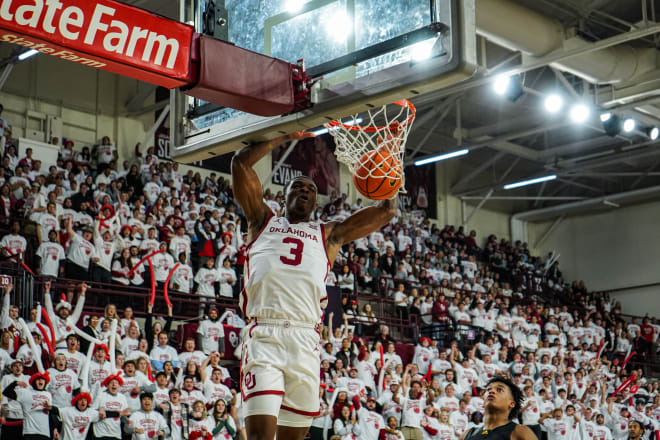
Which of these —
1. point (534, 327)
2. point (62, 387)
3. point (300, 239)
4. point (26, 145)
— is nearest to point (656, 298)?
point (534, 327)

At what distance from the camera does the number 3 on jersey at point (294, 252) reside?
192 inches

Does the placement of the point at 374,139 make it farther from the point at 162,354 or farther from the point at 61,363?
the point at 162,354

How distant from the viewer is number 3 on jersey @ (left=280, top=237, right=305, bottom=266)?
4.88 m

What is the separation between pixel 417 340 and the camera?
17453mm

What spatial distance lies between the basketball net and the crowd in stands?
19.1ft

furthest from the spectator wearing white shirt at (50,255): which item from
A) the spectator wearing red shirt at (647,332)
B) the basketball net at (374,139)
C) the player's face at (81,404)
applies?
the spectator wearing red shirt at (647,332)

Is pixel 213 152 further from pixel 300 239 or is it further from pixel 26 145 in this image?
pixel 26 145

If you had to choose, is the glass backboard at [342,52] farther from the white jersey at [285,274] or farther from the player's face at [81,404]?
the player's face at [81,404]

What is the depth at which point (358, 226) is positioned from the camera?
5.18 m

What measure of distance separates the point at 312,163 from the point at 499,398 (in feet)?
55.3

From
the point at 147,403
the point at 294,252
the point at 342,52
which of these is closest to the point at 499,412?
the point at 294,252

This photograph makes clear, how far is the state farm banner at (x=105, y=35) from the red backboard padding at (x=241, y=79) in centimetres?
11

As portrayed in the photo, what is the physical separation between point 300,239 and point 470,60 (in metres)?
1.48

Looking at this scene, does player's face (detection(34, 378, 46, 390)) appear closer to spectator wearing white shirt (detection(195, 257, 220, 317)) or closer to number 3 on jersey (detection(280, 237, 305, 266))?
spectator wearing white shirt (detection(195, 257, 220, 317))
